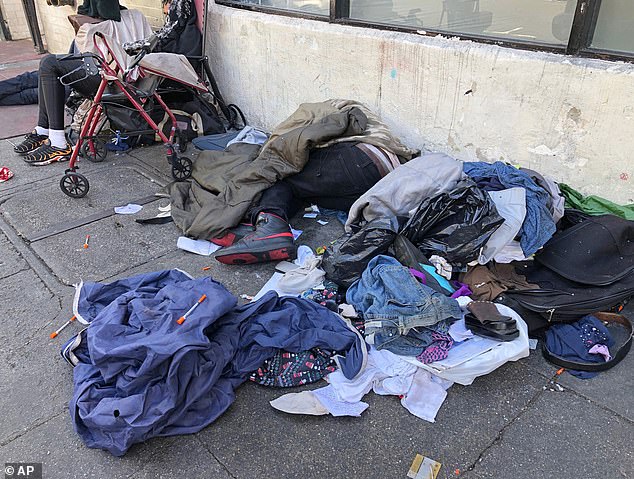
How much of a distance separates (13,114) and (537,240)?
20.0ft

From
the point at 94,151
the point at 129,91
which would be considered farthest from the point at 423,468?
the point at 94,151

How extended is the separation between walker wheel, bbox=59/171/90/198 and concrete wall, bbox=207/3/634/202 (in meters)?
Answer: 1.96

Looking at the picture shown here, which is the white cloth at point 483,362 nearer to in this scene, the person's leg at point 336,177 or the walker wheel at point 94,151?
the person's leg at point 336,177

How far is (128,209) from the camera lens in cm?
382

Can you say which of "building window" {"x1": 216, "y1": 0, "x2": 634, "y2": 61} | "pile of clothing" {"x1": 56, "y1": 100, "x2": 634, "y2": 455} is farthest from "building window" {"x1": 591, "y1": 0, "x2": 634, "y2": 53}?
"pile of clothing" {"x1": 56, "y1": 100, "x2": 634, "y2": 455}

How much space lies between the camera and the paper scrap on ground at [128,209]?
3.78 meters

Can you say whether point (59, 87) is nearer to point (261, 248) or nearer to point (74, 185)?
point (74, 185)

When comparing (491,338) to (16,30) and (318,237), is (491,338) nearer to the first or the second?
(318,237)

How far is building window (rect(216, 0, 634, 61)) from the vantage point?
2.85 meters

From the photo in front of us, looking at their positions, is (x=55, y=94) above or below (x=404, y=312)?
above

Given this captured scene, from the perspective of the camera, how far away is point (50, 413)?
2.15 meters

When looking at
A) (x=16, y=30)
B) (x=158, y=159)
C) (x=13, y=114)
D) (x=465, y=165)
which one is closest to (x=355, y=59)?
(x=465, y=165)

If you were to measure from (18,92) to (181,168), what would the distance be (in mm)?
3685

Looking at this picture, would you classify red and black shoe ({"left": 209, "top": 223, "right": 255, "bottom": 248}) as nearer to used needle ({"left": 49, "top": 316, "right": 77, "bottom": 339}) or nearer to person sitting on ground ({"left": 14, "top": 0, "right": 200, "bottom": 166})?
used needle ({"left": 49, "top": 316, "right": 77, "bottom": 339})
